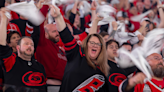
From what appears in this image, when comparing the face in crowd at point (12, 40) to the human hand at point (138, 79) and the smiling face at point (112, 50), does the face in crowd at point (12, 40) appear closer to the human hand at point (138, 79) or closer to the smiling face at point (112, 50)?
the smiling face at point (112, 50)

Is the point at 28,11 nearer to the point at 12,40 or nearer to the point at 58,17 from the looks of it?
the point at 58,17

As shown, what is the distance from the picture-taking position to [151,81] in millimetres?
1684

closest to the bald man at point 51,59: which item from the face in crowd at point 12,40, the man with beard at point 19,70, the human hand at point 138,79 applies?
the face in crowd at point 12,40

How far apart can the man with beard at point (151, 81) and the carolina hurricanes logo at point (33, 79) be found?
1.00 meters

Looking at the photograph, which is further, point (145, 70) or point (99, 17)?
point (99, 17)

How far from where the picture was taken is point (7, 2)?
9.85 ft

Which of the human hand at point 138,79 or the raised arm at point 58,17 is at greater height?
the raised arm at point 58,17

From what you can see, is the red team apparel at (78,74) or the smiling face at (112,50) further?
the smiling face at (112,50)

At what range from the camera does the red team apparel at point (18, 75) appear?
6.50 feet

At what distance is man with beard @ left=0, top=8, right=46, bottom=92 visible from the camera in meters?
1.94

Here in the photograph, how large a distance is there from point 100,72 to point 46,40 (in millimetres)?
1151

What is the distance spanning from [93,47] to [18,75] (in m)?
0.93

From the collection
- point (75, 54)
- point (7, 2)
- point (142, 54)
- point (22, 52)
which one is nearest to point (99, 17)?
point (75, 54)

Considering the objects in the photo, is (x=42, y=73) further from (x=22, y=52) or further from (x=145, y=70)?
(x=145, y=70)
